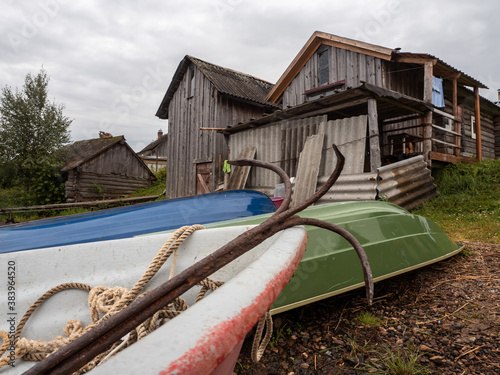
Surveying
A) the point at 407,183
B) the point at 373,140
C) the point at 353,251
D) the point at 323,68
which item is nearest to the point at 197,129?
the point at 323,68

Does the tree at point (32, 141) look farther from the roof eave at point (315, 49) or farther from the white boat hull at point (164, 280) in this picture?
the white boat hull at point (164, 280)

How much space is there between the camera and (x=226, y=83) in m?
13.4

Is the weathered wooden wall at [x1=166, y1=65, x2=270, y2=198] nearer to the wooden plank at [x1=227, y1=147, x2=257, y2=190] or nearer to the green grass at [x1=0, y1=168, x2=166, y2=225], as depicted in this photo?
the wooden plank at [x1=227, y1=147, x2=257, y2=190]

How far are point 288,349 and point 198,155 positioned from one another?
11.8 meters

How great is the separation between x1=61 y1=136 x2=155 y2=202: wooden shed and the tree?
3.34ft

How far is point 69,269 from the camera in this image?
5.60ft

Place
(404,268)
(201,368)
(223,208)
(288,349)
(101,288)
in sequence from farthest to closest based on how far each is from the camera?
(223,208), (404,268), (288,349), (101,288), (201,368)

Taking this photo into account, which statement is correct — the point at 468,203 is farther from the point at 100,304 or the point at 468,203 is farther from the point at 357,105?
the point at 100,304

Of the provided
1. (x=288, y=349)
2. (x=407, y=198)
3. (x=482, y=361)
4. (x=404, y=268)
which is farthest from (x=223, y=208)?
(x=407, y=198)

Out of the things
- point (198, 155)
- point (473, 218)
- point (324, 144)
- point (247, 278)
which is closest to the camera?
point (247, 278)

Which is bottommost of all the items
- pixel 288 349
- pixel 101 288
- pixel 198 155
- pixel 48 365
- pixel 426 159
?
pixel 288 349

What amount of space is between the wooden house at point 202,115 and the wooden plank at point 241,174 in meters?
2.10

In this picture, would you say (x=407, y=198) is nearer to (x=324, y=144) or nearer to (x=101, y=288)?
(x=324, y=144)

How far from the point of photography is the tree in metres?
17.2
